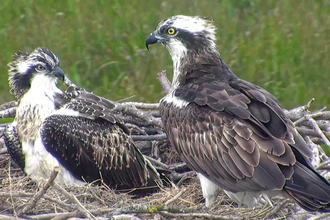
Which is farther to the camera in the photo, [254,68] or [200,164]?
[254,68]

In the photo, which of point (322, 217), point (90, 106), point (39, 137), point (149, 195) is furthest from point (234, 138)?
point (39, 137)

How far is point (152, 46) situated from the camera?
12.8 meters

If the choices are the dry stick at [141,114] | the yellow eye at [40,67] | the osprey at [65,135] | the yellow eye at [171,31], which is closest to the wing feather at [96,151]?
the osprey at [65,135]

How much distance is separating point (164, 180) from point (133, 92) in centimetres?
269

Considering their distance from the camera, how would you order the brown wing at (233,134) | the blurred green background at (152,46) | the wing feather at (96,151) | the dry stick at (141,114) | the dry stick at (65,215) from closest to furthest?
the dry stick at (65,215)
the brown wing at (233,134)
the wing feather at (96,151)
the dry stick at (141,114)
the blurred green background at (152,46)

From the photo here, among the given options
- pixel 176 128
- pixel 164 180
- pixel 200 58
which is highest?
pixel 200 58

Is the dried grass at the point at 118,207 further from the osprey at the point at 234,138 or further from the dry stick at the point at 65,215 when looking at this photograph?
the osprey at the point at 234,138

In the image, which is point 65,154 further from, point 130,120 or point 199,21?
point 199,21

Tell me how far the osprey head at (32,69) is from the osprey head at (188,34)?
111 cm

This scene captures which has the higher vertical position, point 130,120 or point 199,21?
point 199,21

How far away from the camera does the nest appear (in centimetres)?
732

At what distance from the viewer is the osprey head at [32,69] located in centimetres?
912

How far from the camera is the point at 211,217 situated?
7316mm

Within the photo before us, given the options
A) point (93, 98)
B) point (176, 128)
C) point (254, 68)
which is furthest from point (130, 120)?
point (254, 68)
